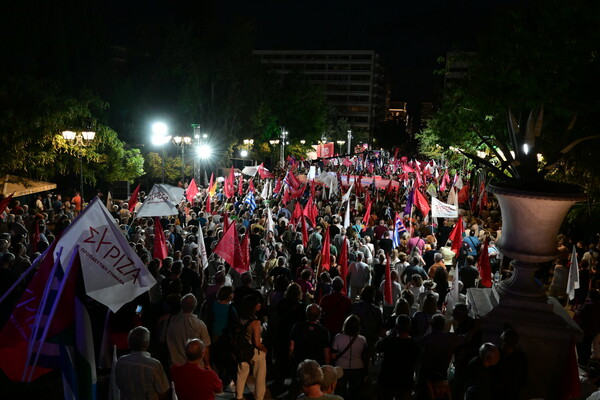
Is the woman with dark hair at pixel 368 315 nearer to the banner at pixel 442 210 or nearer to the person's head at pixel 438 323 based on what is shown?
the person's head at pixel 438 323

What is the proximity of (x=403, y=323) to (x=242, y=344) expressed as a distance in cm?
196

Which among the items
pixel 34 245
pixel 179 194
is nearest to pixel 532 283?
pixel 34 245

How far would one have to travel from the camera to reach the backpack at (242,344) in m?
6.34

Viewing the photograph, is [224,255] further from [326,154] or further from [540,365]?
[326,154]

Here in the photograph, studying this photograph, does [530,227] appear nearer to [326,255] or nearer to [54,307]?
[326,255]

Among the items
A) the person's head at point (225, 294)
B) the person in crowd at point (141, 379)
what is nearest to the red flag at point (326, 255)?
the person's head at point (225, 294)

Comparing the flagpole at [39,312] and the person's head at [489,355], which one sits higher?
the flagpole at [39,312]

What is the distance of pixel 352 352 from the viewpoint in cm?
620

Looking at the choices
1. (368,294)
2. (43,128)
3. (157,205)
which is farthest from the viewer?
(43,128)

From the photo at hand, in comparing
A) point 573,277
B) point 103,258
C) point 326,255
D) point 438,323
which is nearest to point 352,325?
point 438,323

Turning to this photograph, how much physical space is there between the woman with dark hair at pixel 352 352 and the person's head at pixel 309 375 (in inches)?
70.9

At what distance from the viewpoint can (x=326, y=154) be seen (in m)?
53.6

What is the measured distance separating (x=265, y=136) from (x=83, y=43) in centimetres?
2857

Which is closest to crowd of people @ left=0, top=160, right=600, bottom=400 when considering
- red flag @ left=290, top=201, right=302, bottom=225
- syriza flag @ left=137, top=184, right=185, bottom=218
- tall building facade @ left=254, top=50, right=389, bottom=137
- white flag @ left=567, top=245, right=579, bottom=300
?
white flag @ left=567, top=245, right=579, bottom=300
